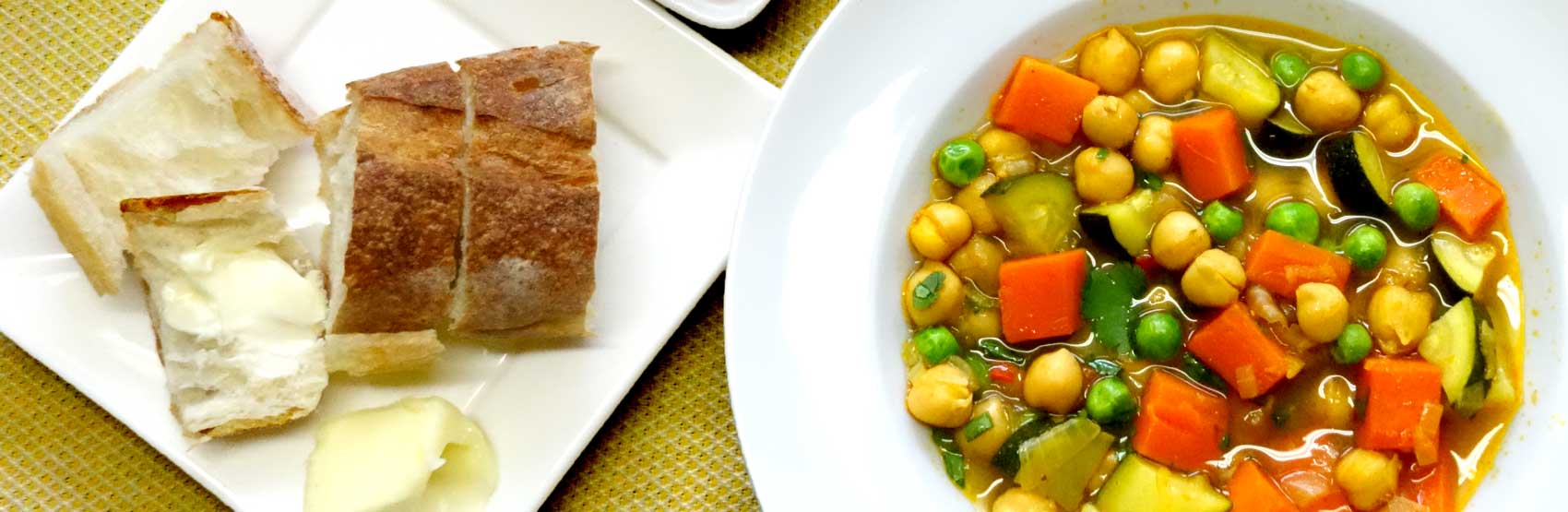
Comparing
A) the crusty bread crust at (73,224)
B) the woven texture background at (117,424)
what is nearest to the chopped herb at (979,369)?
the woven texture background at (117,424)

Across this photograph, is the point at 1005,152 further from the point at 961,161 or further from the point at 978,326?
the point at 978,326

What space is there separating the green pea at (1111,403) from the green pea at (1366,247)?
2.18ft

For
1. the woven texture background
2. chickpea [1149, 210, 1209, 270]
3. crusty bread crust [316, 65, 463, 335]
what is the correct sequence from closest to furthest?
chickpea [1149, 210, 1209, 270], crusty bread crust [316, 65, 463, 335], the woven texture background

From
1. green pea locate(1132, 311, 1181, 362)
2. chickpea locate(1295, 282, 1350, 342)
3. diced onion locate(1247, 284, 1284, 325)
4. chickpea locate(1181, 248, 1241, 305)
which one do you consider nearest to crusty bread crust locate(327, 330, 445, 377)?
green pea locate(1132, 311, 1181, 362)

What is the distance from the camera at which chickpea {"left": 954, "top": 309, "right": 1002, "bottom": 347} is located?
2799 millimetres

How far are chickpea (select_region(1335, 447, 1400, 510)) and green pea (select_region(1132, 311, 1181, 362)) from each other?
0.49 meters

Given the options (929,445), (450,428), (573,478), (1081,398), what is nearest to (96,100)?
(450,428)

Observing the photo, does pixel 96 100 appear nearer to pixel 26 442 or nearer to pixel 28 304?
pixel 28 304

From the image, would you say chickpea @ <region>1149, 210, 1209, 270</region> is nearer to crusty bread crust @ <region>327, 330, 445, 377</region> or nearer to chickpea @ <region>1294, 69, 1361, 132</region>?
chickpea @ <region>1294, 69, 1361, 132</region>

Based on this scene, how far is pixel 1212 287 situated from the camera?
2637mm

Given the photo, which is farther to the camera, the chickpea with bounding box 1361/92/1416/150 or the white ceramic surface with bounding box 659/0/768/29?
the white ceramic surface with bounding box 659/0/768/29

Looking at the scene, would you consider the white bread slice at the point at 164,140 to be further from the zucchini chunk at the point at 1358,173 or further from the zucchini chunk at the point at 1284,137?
the zucchini chunk at the point at 1358,173

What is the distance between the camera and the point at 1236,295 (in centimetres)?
267

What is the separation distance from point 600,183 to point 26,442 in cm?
180
